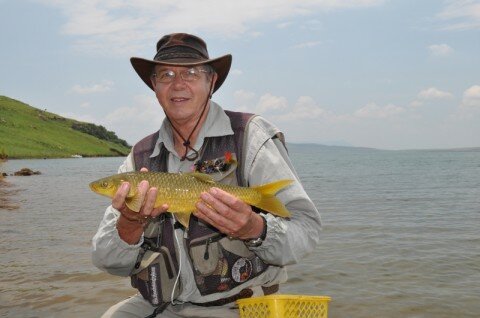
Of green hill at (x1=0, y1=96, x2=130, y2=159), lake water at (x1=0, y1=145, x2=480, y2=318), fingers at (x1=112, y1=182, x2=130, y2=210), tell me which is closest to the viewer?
fingers at (x1=112, y1=182, x2=130, y2=210)

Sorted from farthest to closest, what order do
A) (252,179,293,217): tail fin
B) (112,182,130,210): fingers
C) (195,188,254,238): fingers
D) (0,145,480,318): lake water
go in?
1. (0,145,480,318): lake water
2. (252,179,293,217): tail fin
3. (112,182,130,210): fingers
4. (195,188,254,238): fingers

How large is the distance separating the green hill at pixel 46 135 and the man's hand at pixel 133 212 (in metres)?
89.2

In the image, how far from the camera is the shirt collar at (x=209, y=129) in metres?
4.47

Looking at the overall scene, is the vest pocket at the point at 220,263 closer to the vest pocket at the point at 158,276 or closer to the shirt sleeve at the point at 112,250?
the vest pocket at the point at 158,276

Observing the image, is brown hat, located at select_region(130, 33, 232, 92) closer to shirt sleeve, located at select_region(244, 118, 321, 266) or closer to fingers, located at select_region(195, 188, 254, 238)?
shirt sleeve, located at select_region(244, 118, 321, 266)

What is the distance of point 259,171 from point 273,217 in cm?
45

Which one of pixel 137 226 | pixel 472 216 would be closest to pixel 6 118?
pixel 472 216

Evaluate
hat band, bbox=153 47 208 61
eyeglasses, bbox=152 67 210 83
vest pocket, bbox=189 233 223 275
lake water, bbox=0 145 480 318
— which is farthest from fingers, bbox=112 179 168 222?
lake water, bbox=0 145 480 318

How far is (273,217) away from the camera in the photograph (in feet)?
13.0

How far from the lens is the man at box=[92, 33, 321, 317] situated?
4062mm

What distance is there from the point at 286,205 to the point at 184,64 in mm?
1548

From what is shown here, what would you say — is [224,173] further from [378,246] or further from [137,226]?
[378,246]

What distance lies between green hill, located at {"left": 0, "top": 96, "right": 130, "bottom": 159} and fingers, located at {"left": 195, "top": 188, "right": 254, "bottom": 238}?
295 feet

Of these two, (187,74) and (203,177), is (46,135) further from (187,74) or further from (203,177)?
(203,177)
